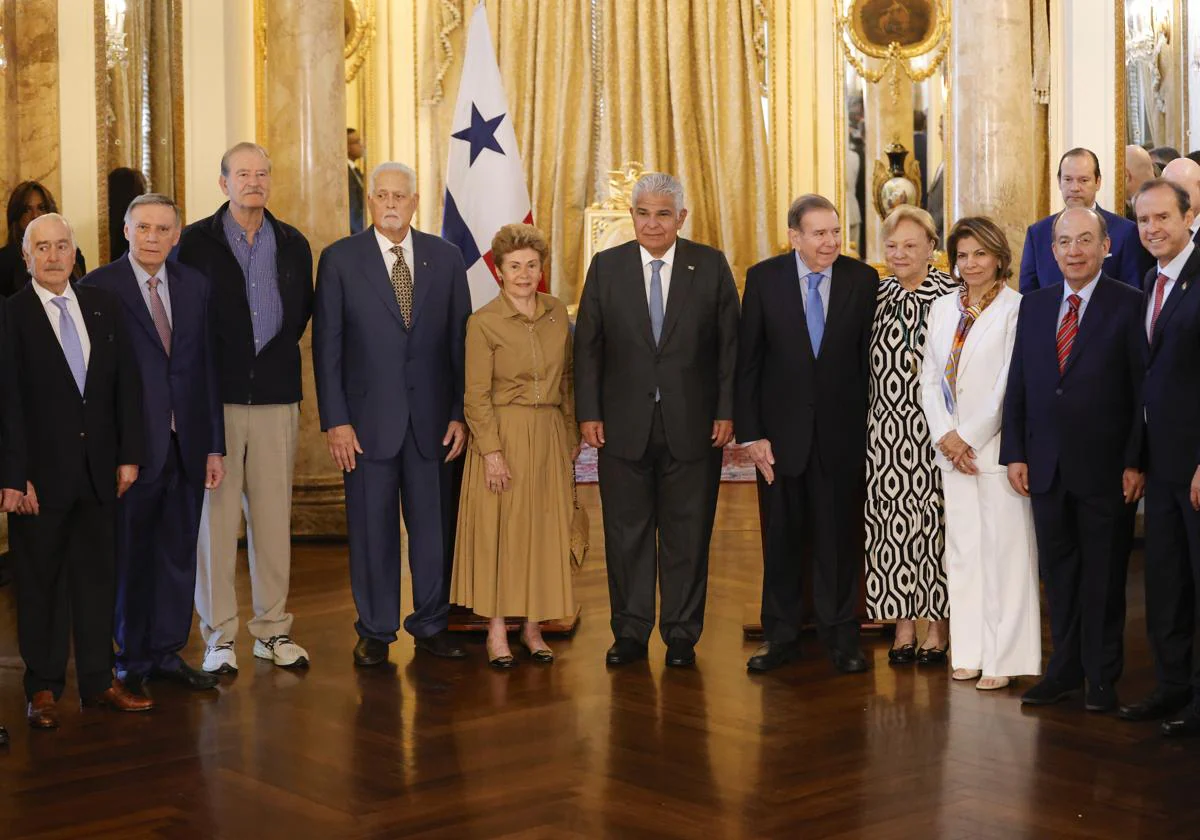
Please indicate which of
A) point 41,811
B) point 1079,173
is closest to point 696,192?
point 1079,173

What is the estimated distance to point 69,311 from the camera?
4613 mm

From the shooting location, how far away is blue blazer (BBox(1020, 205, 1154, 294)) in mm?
6387

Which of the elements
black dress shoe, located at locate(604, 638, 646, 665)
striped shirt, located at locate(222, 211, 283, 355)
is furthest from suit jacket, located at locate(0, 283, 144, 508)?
black dress shoe, located at locate(604, 638, 646, 665)

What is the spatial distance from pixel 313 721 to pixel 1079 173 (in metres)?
3.88

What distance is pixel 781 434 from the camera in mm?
5250

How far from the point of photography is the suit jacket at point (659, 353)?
208 inches

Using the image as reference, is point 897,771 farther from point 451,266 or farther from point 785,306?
point 451,266

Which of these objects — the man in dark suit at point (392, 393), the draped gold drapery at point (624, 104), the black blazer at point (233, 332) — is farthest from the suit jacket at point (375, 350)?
the draped gold drapery at point (624, 104)

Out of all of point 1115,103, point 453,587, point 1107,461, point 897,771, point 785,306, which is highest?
point 1115,103

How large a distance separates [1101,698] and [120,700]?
314cm

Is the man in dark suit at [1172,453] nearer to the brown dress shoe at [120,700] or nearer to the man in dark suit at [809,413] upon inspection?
the man in dark suit at [809,413]

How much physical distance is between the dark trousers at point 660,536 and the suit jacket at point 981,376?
0.88m

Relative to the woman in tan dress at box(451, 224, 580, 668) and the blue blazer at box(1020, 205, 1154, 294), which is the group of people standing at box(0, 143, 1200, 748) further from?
the blue blazer at box(1020, 205, 1154, 294)

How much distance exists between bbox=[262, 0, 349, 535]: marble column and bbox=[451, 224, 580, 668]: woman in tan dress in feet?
9.54
